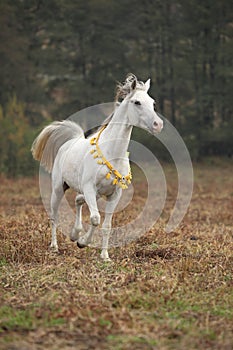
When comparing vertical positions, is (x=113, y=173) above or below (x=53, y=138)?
below

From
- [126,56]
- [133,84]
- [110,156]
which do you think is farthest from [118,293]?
[126,56]

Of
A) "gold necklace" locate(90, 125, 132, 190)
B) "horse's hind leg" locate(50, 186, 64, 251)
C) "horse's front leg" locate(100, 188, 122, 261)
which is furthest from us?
"horse's hind leg" locate(50, 186, 64, 251)

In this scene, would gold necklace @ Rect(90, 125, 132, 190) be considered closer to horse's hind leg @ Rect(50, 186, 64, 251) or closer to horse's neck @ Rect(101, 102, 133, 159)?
horse's neck @ Rect(101, 102, 133, 159)

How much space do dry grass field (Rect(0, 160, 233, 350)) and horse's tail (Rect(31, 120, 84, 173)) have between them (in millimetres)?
1110

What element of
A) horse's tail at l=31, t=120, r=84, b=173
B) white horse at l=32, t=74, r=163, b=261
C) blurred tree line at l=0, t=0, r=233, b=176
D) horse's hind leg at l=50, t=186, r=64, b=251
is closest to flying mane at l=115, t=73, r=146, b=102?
white horse at l=32, t=74, r=163, b=261

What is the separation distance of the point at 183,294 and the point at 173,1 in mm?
28043

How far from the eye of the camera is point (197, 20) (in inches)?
1240

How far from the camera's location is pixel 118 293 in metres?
5.90

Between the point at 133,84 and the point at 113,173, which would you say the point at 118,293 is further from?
the point at 133,84

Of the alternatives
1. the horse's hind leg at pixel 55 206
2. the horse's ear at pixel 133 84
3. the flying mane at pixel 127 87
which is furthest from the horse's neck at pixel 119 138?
the horse's hind leg at pixel 55 206

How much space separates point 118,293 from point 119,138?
237 cm

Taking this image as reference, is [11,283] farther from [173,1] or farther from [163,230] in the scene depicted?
[173,1]

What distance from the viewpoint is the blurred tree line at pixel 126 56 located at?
31.1 meters

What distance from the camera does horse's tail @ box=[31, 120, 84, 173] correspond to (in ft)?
30.8
